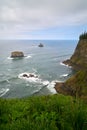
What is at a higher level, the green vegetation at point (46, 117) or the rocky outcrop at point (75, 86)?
the green vegetation at point (46, 117)

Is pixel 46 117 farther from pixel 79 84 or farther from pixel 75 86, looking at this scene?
pixel 75 86

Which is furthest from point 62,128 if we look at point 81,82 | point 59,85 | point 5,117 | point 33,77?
point 33,77

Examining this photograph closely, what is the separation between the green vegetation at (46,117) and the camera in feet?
21.0

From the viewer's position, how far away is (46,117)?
7996 mm

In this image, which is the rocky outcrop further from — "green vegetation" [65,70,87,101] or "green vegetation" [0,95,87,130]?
"green vegetation" [0,95,87,130]

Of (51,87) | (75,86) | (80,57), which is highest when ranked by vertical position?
(80,57)

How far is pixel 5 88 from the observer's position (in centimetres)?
6075

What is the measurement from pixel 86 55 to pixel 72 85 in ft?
167

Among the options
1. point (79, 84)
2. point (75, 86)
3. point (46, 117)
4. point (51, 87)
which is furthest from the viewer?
point (51, 87)

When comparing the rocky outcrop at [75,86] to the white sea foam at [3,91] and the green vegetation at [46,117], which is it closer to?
the white sea foam at [3,91]

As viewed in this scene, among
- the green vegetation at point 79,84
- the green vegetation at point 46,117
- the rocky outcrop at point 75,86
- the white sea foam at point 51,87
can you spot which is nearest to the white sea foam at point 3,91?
the white sea foam at point 51,87

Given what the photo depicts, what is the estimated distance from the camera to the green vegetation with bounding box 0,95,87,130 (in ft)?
21.0

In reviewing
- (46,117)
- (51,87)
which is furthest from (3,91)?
(46,117)

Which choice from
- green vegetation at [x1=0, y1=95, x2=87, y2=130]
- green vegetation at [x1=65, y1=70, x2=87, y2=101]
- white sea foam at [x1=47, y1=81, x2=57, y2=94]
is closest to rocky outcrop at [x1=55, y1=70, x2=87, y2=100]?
green vegetation at [x1=65, y1=70, x2=87, y2=101]
